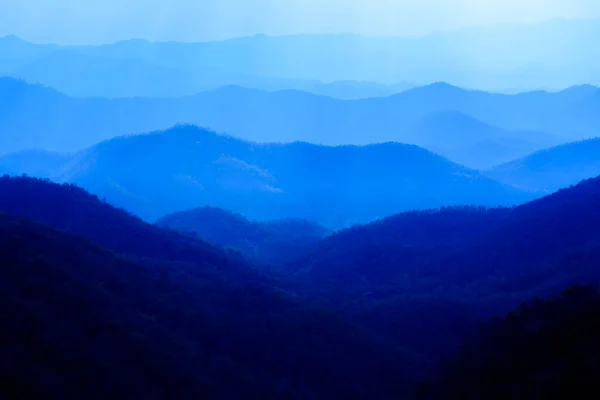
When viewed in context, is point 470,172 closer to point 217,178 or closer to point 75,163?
point 217,178

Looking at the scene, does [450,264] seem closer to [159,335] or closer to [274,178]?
[159,335]

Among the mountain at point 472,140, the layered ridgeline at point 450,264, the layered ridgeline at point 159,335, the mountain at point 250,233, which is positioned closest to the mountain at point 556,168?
the mountain at point 472,140

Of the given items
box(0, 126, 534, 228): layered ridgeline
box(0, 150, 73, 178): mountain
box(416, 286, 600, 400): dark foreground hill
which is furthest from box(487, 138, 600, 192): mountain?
box(0, 150, 73, 178): mountain

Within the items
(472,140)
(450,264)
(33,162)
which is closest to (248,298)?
(450,264)

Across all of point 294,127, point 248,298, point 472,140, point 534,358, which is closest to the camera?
point 534,358

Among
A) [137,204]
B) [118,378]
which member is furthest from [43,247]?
[137,204]

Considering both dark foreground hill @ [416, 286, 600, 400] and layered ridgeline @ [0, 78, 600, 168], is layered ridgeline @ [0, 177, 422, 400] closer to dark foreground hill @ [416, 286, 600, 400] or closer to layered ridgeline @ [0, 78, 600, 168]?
dark foreground hill @ [416, 286, 600, 400]
